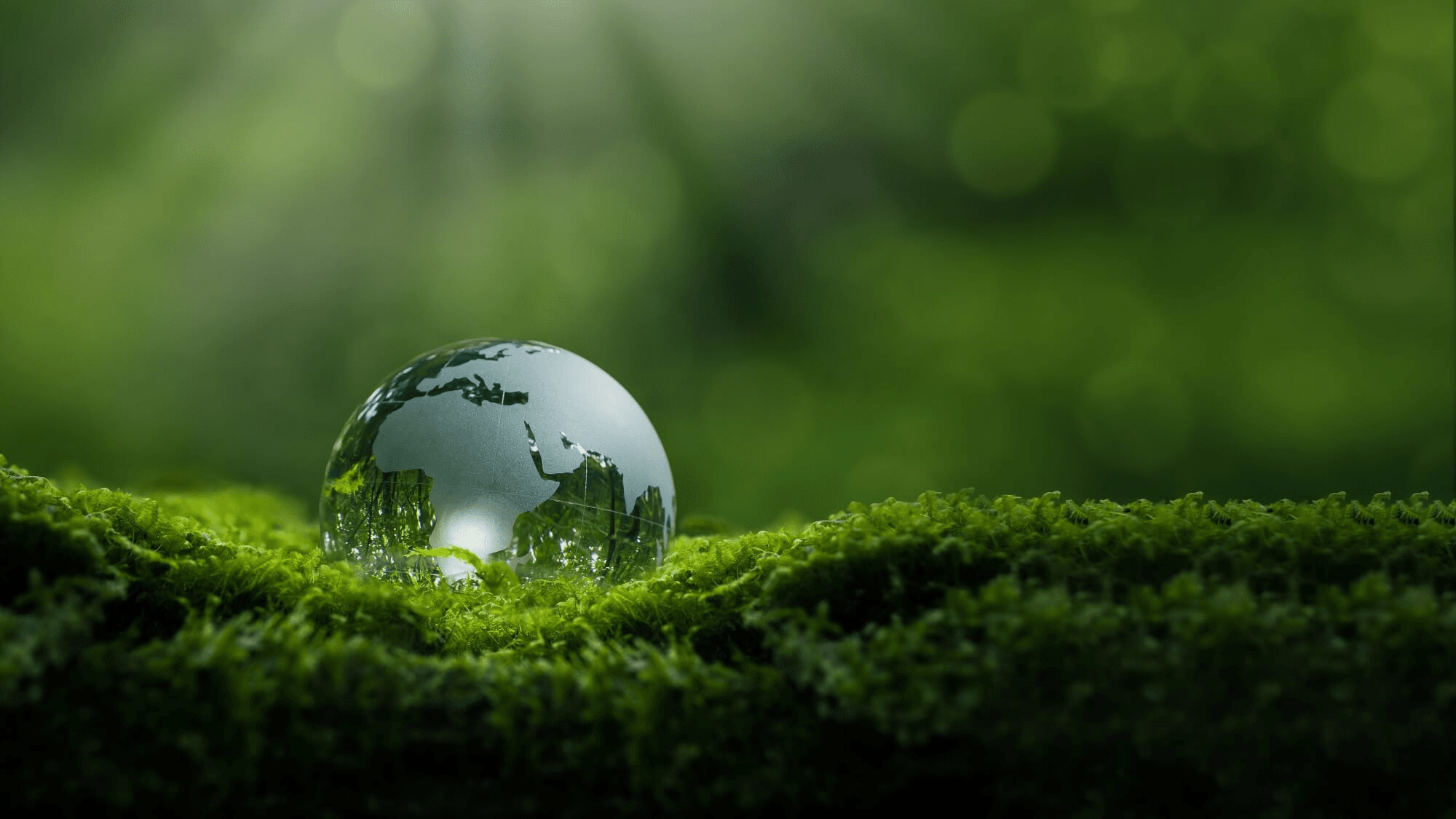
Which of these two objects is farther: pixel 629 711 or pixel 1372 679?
pixel 629 711

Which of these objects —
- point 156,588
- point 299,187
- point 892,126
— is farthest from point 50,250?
point 156,588

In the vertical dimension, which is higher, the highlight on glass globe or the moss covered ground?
the highlight on glass globe

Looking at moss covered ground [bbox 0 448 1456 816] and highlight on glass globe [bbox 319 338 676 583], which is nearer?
moss covered ground [bbox 0 448 1456 816]

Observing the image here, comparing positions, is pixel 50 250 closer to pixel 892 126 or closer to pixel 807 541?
pixel 892 126

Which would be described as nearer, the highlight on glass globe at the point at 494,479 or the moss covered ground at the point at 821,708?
the moss covered ground at the point at 821,708
